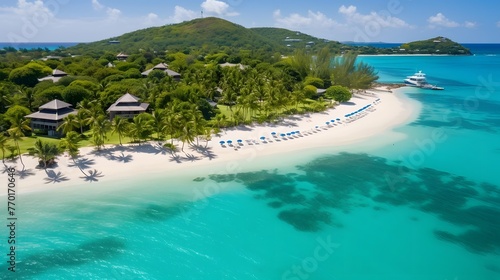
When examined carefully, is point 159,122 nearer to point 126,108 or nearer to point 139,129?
point 139,129

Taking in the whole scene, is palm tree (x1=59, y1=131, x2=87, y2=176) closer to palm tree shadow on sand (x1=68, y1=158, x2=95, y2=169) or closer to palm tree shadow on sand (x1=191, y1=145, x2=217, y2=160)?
palm tree shadow on sand (x1=68, y1=158, x2=95, y2=169)

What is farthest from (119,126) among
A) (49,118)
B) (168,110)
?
(49,118)

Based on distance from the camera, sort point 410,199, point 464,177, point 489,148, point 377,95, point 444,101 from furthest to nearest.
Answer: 1. point 377,95
2. point 444,101
3. point 489,148
4. point 464,177
5. point 410,199

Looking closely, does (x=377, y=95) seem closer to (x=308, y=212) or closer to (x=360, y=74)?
(x=360, y=74)

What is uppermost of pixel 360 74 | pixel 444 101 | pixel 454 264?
pixel 360 74

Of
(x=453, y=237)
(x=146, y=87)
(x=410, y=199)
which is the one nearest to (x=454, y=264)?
(x=453, y=237)

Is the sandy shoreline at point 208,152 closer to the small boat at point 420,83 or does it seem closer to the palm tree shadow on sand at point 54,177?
the palm tree shadow on sand at point 54,177

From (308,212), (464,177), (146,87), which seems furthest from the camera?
(146,87)
